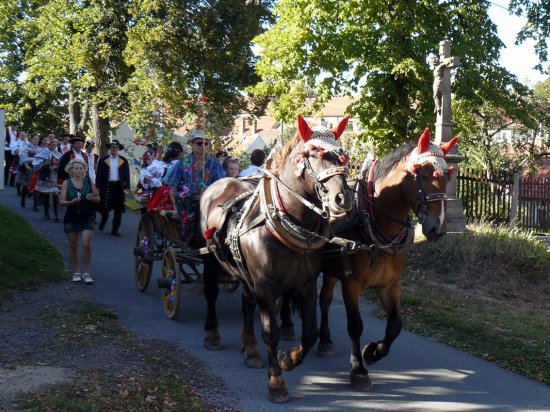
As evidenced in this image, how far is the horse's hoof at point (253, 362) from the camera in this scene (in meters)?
6.23

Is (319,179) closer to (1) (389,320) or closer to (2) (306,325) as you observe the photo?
(2) (306,325)

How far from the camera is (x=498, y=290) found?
10.2 meters

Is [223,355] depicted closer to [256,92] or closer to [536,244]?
[536,244]

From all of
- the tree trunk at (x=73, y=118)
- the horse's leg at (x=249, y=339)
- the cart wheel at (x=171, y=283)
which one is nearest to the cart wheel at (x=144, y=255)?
the cart wheel at (x=171, y=283)

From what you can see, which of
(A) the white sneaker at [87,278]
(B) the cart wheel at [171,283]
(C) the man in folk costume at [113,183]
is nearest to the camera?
(B) the cart wheel at [171,283]

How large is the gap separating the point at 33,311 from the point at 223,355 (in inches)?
104

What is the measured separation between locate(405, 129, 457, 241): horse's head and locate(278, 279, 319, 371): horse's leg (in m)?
1.05

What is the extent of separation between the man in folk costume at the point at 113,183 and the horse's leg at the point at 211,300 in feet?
24.1

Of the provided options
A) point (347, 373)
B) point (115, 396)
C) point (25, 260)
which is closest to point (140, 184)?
point (25, 260)

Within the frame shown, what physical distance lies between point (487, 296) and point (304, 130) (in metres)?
6.00

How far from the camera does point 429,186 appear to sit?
17.6 feet

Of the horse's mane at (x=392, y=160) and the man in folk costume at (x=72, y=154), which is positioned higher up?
the man in folk costume at (x=72, y=154)

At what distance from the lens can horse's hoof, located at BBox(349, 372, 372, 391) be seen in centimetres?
569

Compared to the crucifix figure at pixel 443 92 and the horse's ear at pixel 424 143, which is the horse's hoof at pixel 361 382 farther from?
the crucifix figure at pixel 443 92
